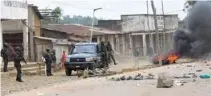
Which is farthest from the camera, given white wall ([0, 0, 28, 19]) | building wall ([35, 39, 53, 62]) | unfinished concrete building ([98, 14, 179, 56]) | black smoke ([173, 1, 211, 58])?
unfinished concrete building ([98, 14, 179, 56])

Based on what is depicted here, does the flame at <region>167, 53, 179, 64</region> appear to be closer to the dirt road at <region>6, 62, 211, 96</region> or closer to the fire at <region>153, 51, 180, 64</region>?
the fire at <region>153, 51, 180, 64</region>

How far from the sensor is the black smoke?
3162 cm

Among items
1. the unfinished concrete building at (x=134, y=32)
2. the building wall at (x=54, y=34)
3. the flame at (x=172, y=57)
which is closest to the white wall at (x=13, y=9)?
the building wall at (x=54, y=34)

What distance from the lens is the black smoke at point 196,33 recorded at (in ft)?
104

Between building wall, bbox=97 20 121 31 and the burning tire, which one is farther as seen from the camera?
building wall, bbox=97 20 121 31

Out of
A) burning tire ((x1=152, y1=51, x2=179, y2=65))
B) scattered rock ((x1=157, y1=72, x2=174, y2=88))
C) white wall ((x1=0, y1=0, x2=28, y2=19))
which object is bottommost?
burning tire ((x1=152, y1=51, x2=179, y2=65))

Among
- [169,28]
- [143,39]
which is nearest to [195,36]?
[143,39]

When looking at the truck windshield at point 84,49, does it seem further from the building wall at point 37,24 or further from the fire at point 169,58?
the building wall at point 37,24

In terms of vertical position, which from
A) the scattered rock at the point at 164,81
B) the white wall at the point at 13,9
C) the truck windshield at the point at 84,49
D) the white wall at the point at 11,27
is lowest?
the scattered rock at the point at 164,81

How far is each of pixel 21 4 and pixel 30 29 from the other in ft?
14.2

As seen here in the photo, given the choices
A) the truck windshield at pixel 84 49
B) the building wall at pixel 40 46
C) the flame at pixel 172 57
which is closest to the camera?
the truck windshield at pixel 84 49

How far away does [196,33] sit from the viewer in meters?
33.7

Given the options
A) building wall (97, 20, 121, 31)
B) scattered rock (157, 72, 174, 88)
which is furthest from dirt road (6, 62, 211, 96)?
building wall (97, 20, 121, 31)

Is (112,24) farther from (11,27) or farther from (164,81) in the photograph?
Result: (164,81)
